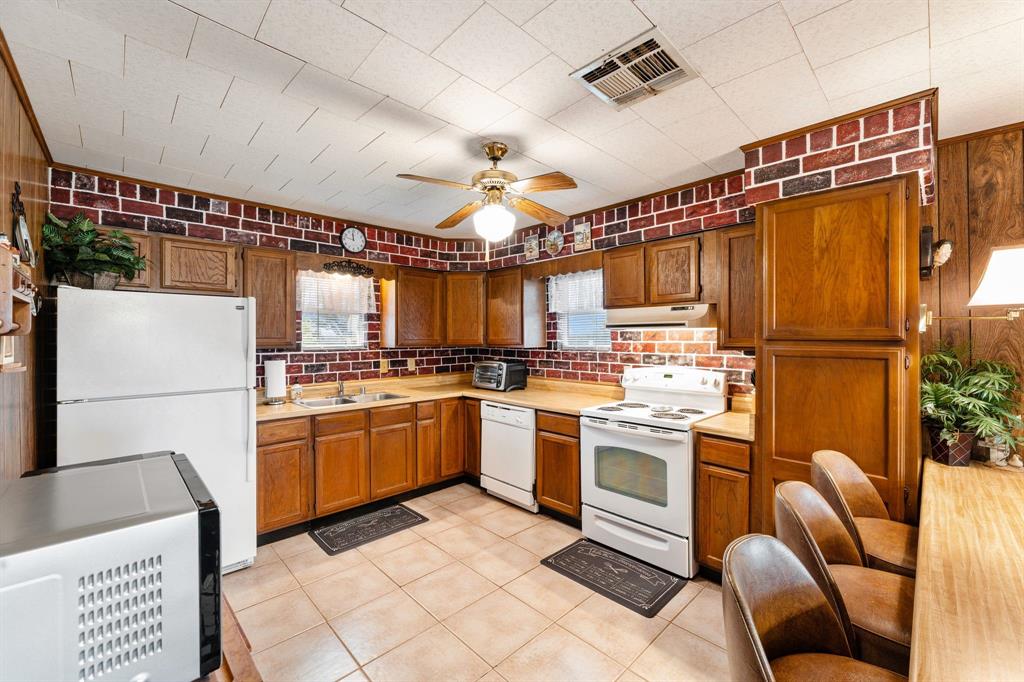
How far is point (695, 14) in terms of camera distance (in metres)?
1.52

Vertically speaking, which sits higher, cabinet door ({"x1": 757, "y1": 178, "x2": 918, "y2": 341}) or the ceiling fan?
the ceiling fan

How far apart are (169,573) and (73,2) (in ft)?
5.90

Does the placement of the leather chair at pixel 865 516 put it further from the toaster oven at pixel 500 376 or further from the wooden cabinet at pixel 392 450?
the wooden cabinet at pixel 392 450

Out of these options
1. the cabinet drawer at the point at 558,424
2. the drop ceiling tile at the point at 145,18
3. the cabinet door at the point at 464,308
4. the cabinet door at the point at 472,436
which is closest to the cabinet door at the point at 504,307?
the cabinet door at the point at 464,308

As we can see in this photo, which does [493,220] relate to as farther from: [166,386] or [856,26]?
[166,386]

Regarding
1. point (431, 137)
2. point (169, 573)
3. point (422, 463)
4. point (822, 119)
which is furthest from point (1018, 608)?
point (422, 463)

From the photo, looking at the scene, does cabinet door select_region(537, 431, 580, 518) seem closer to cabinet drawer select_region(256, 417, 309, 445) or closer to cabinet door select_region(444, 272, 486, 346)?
cabinet door select_region(444, 272, 486, 346)

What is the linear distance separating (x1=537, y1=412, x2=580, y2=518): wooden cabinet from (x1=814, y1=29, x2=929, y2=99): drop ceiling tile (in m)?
2.32

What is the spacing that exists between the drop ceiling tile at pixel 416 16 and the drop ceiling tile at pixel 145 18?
0.58 meters

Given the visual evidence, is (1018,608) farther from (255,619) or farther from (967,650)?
(255,619)

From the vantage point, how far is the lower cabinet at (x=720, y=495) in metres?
2.48

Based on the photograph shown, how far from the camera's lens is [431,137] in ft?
7.84

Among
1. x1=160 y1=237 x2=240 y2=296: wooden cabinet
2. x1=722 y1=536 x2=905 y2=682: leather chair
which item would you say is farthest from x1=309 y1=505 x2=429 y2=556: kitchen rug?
x1=722 y1=536 x2=905 y2=682: leather chair

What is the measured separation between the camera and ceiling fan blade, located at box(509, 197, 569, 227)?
263cm
